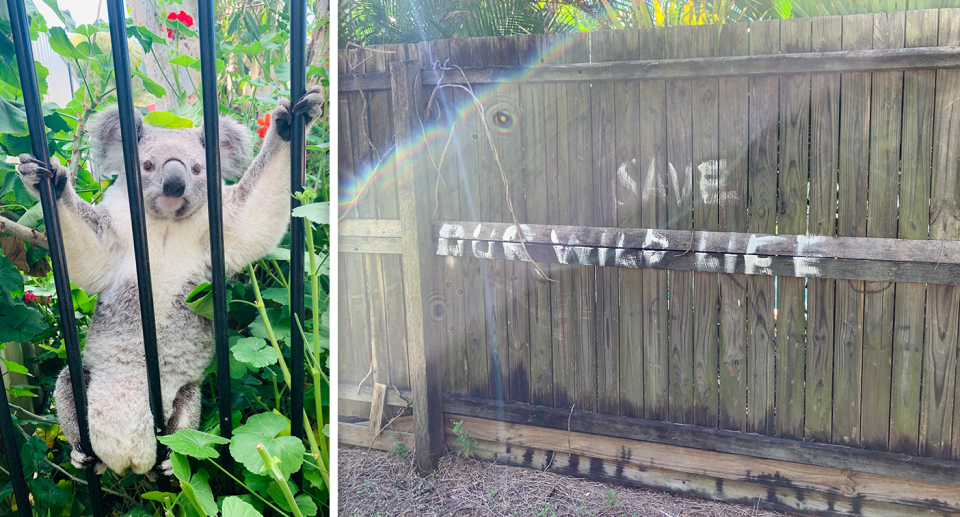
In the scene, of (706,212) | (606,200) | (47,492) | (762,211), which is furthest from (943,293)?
(47,492)

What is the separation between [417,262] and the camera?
1.48m

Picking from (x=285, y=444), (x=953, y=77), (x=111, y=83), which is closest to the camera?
(x=285, y=444)

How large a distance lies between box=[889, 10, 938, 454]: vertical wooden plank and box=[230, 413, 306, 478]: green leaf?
133 cm

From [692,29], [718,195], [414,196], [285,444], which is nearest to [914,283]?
[718,195]

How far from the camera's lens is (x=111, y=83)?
88 centimetres

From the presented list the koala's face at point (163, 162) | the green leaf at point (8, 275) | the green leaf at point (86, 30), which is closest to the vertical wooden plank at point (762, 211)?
the koala's face at point (163, 162)

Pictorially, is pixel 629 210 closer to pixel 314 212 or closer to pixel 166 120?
pixel 314 212

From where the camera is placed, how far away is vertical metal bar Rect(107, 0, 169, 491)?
54 centimetres

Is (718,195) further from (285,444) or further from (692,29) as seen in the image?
(285,444)

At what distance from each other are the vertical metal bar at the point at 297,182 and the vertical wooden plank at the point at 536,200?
0.80 metres

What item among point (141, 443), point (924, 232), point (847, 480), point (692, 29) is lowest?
point (847, 480)

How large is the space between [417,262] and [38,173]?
98 centimetres

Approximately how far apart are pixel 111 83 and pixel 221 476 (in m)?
0.70

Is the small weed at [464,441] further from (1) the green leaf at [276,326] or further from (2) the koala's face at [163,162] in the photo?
(2) the koala's face at [163,162]
